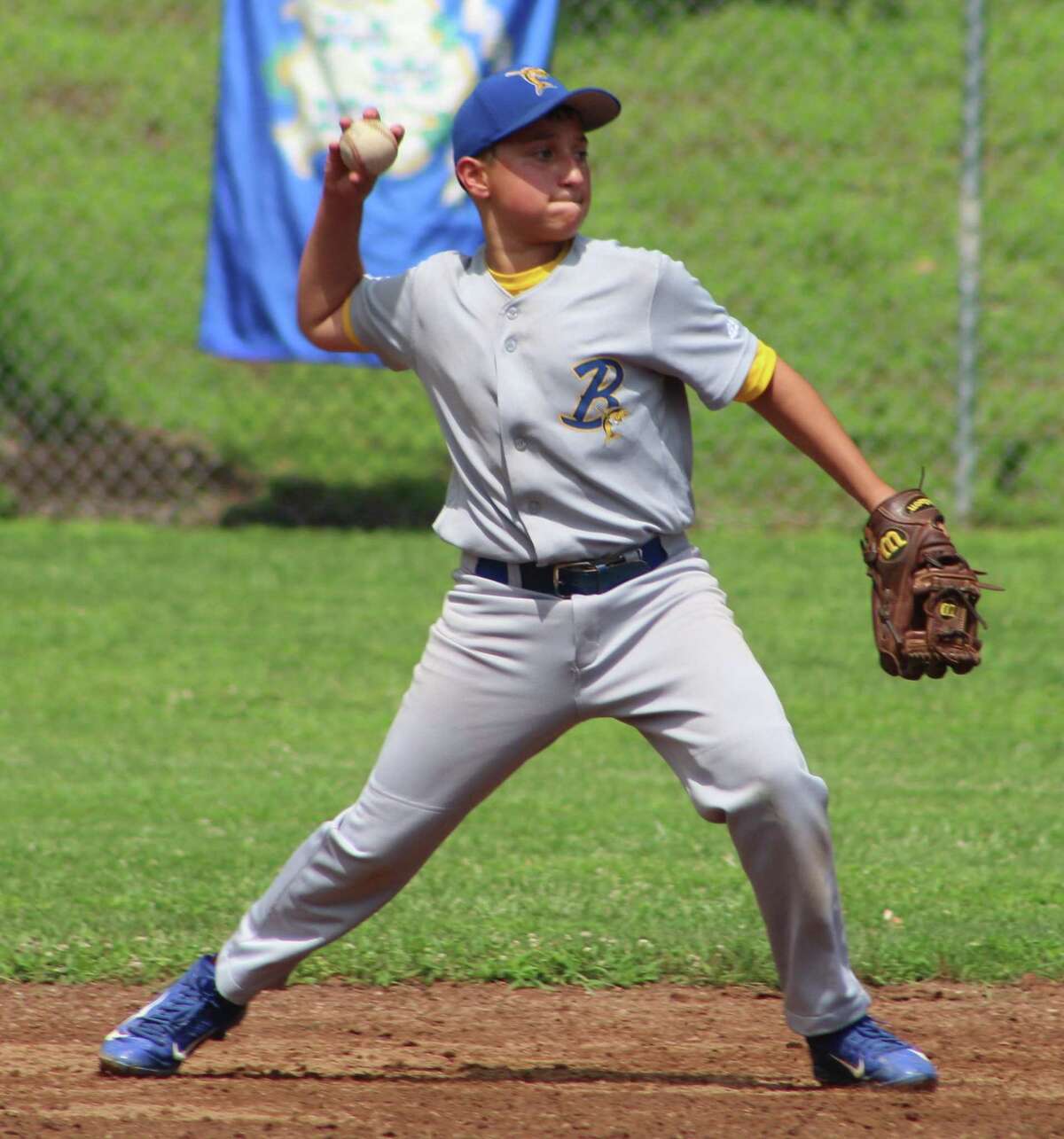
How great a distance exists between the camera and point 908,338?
9922 millimetres

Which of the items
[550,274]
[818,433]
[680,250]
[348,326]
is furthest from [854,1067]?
[680,250]

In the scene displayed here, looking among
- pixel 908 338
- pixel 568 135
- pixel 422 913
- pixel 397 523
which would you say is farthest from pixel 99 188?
pixel 568 135

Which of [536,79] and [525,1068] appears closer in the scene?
[536,79]

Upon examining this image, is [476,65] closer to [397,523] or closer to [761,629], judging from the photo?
[397,523]

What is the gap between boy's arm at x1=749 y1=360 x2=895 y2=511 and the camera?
3.19 metres

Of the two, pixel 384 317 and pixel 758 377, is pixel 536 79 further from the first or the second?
pixel 758 377

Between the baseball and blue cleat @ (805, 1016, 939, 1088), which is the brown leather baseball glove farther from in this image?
the baseball

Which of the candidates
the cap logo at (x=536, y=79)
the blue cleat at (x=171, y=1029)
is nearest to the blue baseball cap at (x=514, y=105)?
the cap logo at (x=536, y=79)

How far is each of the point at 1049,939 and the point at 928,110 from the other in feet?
28.7

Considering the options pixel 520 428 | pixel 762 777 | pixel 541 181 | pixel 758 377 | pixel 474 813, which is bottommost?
pixel 474 813

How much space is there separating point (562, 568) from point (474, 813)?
236cm

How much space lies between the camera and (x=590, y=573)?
3184 mm

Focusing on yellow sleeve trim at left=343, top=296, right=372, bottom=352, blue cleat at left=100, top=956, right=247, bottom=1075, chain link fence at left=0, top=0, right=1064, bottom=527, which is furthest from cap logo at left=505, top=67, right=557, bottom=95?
chain link fence at left=0, top=0, right=1064, bottom=527

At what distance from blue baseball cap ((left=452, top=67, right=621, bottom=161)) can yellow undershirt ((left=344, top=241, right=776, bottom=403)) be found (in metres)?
0.23
